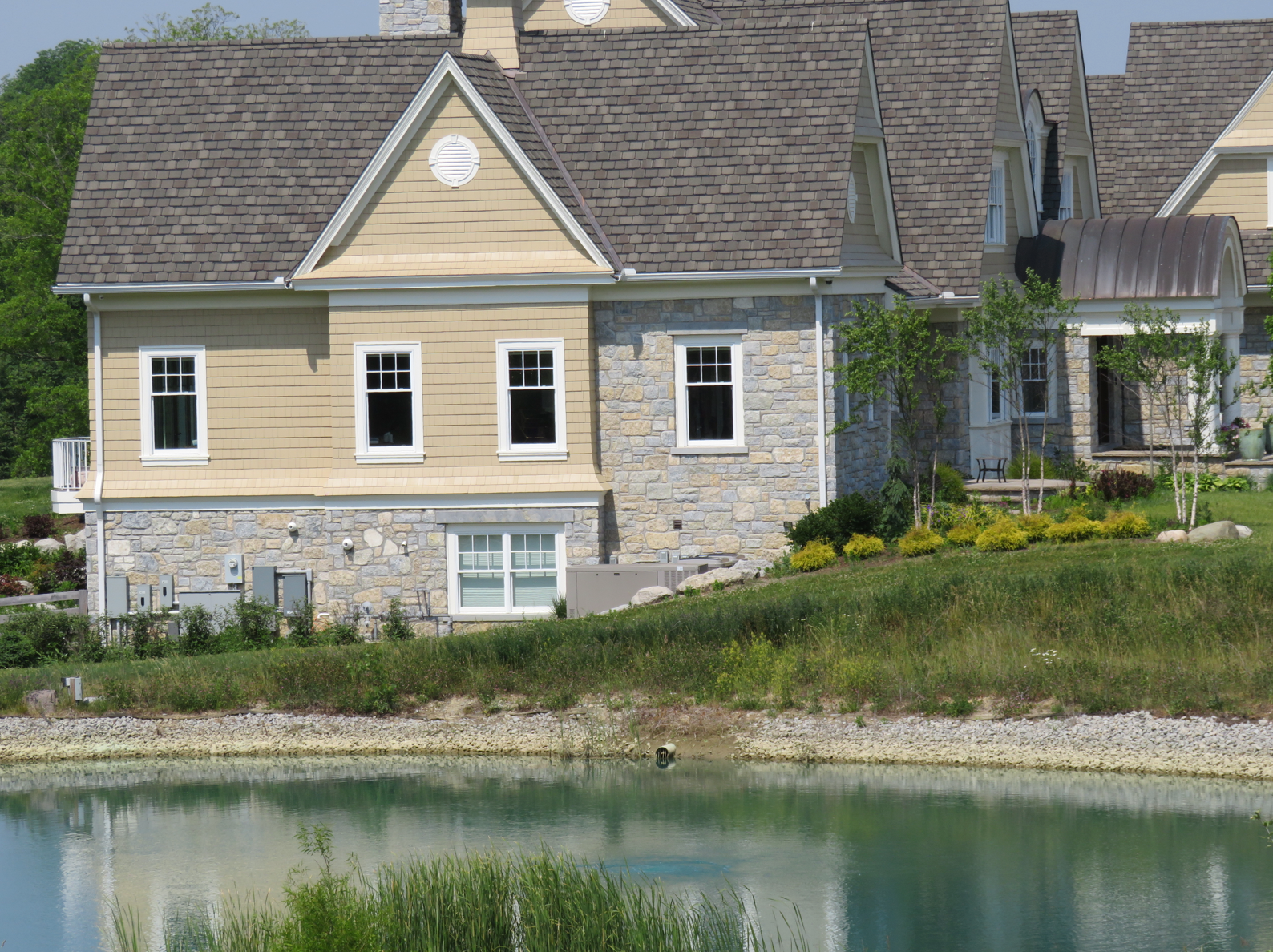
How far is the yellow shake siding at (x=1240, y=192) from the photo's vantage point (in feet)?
114

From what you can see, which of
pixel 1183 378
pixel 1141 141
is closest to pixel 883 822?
pixel 1183 378

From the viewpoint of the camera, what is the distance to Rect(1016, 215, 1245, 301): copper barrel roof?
30.2 meters

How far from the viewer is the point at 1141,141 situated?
1443 inches

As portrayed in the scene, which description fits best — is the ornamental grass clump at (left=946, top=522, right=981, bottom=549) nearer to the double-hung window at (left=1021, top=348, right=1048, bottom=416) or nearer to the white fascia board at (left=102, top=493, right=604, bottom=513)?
the white fascia board at (left=102, top=493, right=604, bottom=513)

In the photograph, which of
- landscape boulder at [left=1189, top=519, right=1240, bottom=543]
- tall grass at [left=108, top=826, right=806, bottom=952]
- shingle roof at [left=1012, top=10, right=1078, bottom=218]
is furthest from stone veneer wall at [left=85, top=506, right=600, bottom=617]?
shingle roof at [left=1012, top=10, right=1078, bottom=218]

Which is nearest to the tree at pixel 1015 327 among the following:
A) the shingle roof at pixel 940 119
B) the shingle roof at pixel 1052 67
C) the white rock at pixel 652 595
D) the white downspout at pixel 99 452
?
the shingle roof at pixel 940 119

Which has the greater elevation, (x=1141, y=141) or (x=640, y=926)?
(x=1141, y=141)

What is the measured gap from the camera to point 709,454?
25.6 meters

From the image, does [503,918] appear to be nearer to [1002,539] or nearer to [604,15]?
[1002,539]

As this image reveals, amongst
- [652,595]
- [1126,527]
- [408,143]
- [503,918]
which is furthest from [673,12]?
[503,918]

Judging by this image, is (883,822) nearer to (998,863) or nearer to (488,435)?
(998,863)

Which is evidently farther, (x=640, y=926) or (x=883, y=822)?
(x=883, y=822)

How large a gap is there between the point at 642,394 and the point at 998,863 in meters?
12.0

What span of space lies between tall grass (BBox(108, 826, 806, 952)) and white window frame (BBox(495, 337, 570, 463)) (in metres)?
12.8
